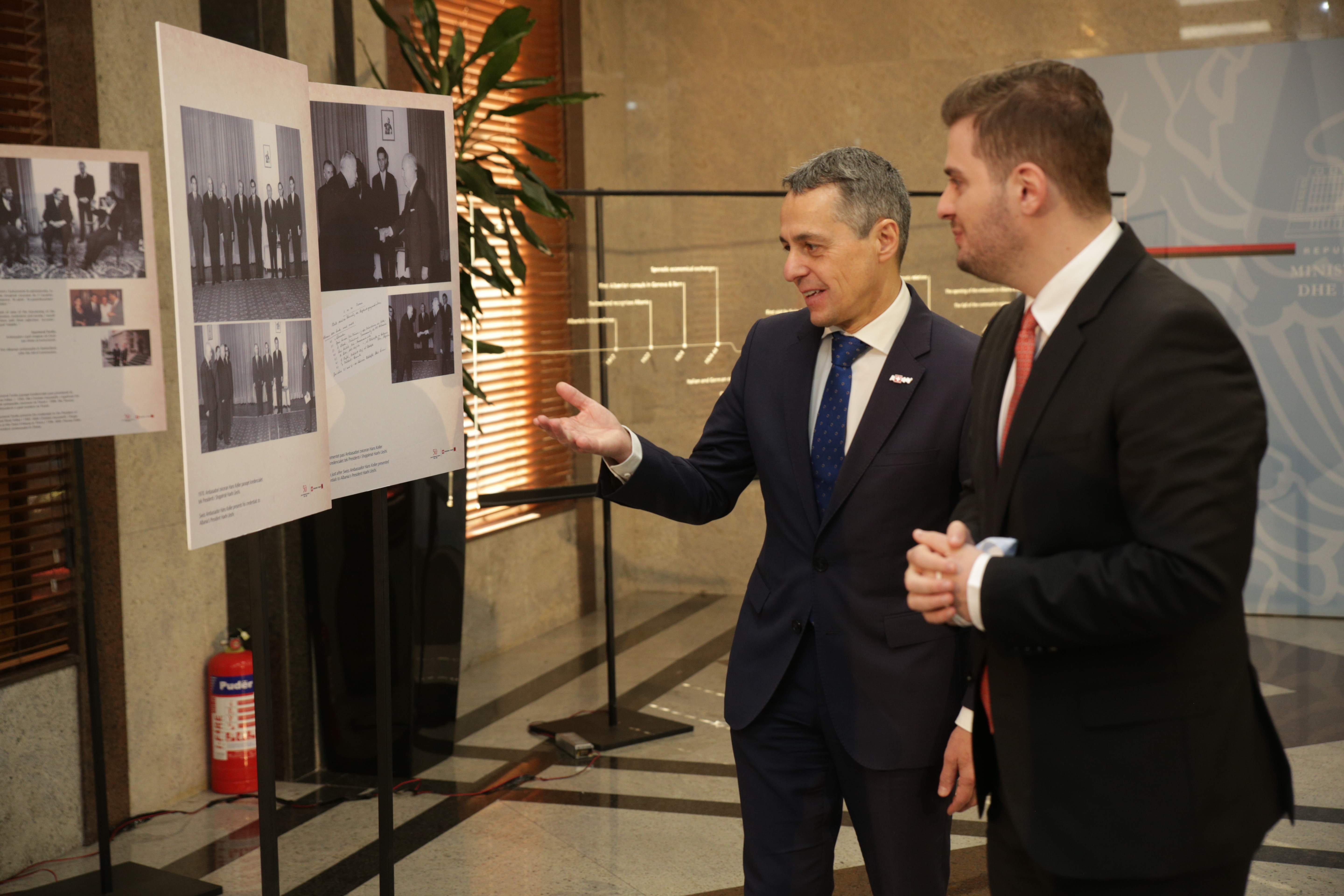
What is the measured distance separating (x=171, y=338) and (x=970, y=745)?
10.2 ft

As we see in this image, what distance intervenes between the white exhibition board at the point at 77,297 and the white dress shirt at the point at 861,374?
1654 mm

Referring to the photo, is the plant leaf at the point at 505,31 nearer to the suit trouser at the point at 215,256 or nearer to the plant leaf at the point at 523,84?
the plant leaf at the point at 523,84

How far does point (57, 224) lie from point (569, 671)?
124 inches

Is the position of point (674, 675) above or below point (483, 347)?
below

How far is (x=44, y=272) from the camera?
9.85 feet

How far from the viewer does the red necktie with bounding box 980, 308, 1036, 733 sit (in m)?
1.55

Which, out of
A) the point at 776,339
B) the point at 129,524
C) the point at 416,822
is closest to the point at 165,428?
the point at 129,524

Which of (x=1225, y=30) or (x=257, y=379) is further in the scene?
Answer: (x=1225, y=30)

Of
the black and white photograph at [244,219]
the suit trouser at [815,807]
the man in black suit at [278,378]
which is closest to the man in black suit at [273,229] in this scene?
the black and white photograph at [244,219]

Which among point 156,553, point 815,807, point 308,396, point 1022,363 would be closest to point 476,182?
point 156,553

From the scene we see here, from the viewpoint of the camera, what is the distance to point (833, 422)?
2.14 metres

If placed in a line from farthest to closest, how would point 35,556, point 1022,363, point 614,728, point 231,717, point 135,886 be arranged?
point 614,728
point 231,717
point 35,556
point 135,886
point 1022,363

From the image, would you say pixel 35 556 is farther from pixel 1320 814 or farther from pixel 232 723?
pixel 1320 814

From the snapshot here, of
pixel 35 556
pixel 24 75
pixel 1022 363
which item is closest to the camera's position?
pixel 1022 363
